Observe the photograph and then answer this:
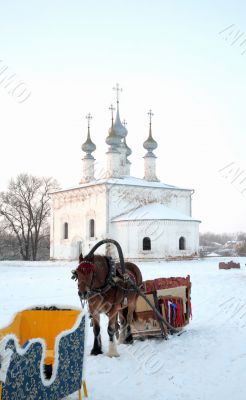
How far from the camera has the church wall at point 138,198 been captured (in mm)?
38156

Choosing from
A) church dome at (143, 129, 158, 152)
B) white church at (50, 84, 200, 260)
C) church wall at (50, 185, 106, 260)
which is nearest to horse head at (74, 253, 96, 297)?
white church at (50, 84, 200, 260)

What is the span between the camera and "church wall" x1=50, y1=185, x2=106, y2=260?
127 feet

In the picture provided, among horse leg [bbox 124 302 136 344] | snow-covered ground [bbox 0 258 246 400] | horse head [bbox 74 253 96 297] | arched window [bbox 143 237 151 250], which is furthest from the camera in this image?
arched window [bbox 143 237 151 250]

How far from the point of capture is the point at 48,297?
1489 centimetres

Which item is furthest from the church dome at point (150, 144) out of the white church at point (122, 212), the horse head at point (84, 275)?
the horse head at point (84, 275)

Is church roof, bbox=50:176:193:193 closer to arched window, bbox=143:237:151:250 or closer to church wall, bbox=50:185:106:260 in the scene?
church wall, bbox=50:185:106:260

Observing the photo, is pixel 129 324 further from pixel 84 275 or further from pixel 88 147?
pixel 88 147

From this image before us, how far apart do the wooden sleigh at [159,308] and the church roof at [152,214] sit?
87.6 ft

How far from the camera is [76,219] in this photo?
4122 cm

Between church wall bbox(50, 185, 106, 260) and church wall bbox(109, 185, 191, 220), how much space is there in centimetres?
78

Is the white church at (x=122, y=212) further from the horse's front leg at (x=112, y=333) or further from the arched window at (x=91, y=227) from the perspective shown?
the horse's front leg at (x=112, y=333)

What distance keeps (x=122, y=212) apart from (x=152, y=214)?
286 centimetres

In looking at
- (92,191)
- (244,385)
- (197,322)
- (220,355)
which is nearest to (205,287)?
(197,322)

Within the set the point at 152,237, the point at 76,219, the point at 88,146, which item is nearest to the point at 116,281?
the point at 152,237
